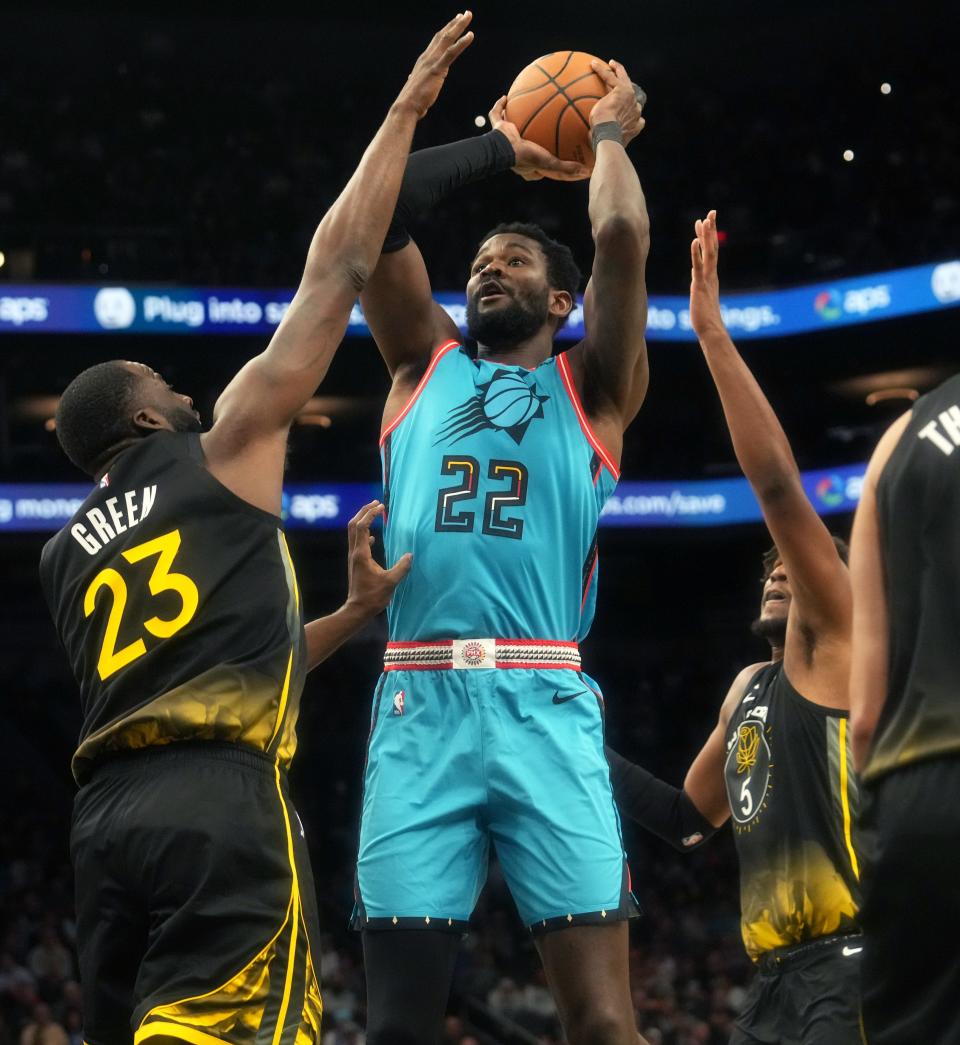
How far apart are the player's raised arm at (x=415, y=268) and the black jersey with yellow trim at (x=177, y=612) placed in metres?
0.97

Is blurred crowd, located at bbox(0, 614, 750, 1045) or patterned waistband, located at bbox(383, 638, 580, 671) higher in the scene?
patterned waistband, located at bbox(383, 638, 580, 671)

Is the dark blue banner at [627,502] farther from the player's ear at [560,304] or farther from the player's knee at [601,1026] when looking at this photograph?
the player's knee at [601,1026]

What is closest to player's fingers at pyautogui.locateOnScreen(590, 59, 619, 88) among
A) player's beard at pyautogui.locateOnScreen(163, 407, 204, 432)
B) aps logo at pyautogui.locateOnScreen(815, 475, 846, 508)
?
player's beard at pyautogui.locateOnScreen(163, 407, 204, 432)

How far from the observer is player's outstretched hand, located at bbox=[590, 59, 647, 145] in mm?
4652

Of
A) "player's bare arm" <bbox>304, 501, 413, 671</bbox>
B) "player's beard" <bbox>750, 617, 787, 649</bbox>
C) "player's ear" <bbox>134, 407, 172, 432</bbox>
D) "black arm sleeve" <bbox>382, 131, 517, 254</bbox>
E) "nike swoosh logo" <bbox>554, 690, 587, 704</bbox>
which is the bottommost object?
"nike swoosh logo" <bbox>554, 690, 587, 704</bbox>

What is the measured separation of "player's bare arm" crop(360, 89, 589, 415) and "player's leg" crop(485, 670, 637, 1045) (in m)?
0.99

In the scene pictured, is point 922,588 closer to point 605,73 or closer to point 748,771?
point 748,771

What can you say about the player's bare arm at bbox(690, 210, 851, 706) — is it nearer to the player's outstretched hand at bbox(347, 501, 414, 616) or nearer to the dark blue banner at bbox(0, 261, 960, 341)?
the player's outstretched hand at bbox(347, 501, 414, 616)

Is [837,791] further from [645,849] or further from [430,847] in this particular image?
[645,849]

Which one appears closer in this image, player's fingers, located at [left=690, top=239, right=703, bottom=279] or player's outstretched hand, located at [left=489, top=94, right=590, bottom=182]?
player's fingers, located at [left=690, top=239, right=703, bottom=279]

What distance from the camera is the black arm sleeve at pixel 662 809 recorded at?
16.7 ft

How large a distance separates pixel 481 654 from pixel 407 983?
0.84m

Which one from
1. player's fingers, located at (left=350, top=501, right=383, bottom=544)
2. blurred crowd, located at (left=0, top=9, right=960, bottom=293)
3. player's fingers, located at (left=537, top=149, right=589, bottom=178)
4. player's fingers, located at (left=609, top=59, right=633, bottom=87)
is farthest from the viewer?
blurred crowd, located at (left=0, top=9, right=960, bottom=293)

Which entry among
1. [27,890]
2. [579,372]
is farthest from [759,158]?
[579,372]
